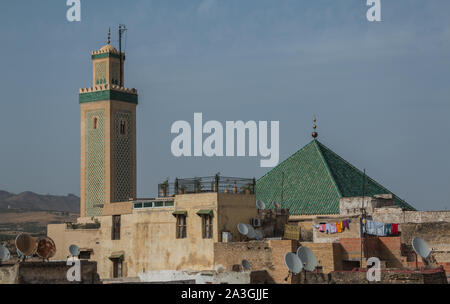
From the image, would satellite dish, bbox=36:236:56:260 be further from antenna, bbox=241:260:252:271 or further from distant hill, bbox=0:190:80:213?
distant hill, bbox=0:190:80:213

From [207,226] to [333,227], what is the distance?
4122mm

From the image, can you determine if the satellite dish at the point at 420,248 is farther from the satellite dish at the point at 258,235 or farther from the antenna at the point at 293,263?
the satellite dish at the point at 258,235

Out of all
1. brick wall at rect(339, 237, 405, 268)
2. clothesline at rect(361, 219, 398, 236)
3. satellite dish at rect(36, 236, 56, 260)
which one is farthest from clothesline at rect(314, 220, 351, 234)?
satellite dish at rect(36, 236, 56, 260)

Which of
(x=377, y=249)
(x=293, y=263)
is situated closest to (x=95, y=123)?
(x=377, y=249)

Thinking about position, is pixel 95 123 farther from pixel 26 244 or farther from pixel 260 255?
pixel 26 244

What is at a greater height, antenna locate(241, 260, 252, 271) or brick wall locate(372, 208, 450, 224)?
brick wall locate(372, 208, 450, 224)

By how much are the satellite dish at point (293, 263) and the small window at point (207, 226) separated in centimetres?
493

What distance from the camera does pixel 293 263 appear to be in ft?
79.5

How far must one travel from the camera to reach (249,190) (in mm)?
30500

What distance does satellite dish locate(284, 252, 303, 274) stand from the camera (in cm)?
2412

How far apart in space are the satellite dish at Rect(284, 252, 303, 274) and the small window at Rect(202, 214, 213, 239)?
4.93 m
